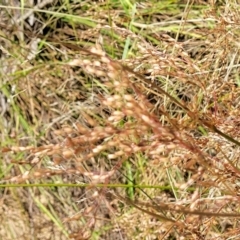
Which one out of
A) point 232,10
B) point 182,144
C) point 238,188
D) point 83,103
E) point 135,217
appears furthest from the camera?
point 83,103

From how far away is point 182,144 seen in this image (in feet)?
2.36

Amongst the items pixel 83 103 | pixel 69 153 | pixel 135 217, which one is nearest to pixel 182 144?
pixel 69 153

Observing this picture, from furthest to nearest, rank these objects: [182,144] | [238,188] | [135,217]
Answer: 1. [135,217]
2. [238,188]
3. [182,144]

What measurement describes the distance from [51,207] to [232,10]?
0.88 m

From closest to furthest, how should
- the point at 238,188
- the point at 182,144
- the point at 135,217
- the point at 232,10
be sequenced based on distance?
1. the point at 182,144
2. the point at 238,188
3. the point at 232,10
4. the point at 135,217

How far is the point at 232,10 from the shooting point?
1.25 metres

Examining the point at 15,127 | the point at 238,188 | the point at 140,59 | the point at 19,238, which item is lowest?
the point at 19,238

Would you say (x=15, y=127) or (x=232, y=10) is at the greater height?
(x=232, y=10)

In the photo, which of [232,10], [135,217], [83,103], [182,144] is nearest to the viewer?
[182,144]

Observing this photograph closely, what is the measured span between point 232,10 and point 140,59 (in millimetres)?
283

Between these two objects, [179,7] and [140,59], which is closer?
[140,59]

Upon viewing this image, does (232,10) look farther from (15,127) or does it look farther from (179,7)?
(15,127)

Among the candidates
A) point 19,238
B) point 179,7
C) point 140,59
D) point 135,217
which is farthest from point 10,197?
point 140,59

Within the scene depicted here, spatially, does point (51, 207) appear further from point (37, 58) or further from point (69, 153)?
point (69, 153)
